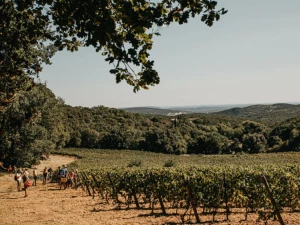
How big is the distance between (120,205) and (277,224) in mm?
9042

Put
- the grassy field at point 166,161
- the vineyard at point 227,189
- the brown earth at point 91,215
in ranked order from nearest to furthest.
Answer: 1. the vineyard at point 227,189
2. the brown earth at point 91,215
3. the grassy field at point 166,161

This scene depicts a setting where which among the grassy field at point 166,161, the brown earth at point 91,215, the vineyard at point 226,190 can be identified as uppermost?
the vineyard at point 226,190

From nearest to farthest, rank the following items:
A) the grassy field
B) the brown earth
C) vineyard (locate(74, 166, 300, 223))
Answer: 1. vineyard (locate(74, 166, 300, 223))
2. the brown earth
3. the grassy field

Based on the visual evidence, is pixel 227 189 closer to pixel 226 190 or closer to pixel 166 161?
pixel 226 190

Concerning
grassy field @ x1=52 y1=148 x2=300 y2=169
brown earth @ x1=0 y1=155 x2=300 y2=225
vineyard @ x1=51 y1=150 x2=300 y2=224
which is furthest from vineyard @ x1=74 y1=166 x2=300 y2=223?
grassy field @ x1=52 y1=148 x2=300 y2=169

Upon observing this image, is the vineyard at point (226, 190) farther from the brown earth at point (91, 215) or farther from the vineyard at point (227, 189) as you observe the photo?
the brown earth at point (91, 215)

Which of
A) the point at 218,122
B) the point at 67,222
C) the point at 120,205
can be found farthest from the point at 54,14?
the point at 218,122

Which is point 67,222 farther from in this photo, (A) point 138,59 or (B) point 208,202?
(A) point 138,59

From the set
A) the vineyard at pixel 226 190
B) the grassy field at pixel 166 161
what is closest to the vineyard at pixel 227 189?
the vineyard at pixel 226 190

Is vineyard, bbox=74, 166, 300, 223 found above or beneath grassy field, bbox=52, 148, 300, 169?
above

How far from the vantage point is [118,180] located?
59.8 ft

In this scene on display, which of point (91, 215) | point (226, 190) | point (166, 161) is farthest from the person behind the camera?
point (166, 161)

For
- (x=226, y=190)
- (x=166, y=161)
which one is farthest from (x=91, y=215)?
(x=166, y=161)

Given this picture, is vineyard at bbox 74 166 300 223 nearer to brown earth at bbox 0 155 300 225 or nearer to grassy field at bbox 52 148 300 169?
brown earth at bbox 0 155 300 225
